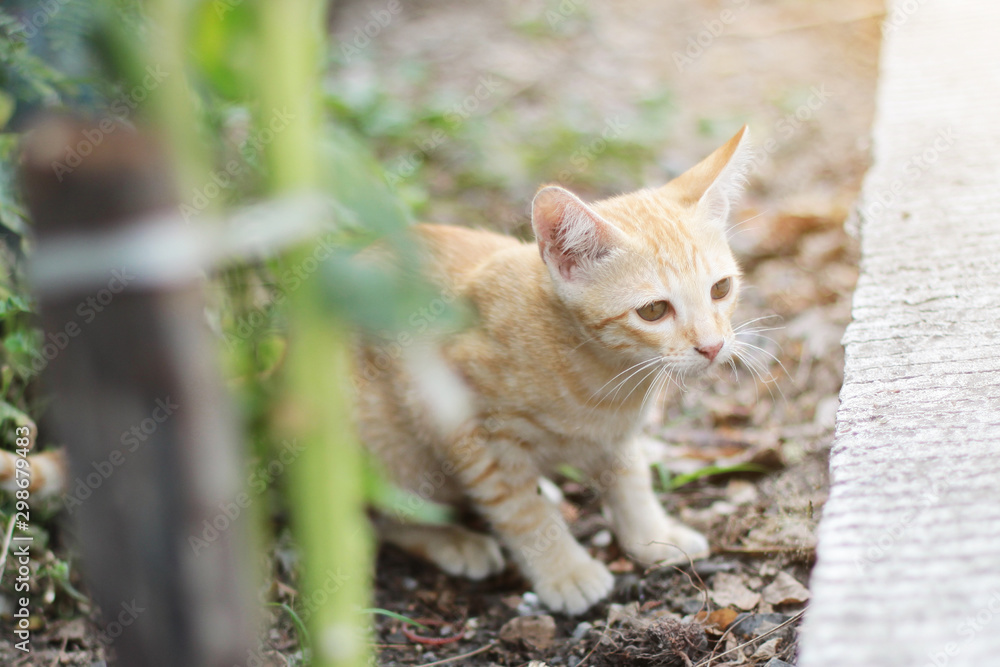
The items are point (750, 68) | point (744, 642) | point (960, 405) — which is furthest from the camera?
point (750, 68)

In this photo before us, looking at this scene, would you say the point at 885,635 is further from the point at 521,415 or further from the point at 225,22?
the point at 521,415

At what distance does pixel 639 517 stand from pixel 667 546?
0.37 ft

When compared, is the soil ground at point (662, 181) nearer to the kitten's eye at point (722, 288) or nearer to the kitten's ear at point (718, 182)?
the kitten's eye at point (722, 288)

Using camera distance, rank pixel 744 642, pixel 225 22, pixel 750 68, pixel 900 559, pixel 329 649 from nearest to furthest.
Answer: pixel 329 649 < pixel 225 22 < pixel 900 559 < pixel 744 642 < pixel 750 68

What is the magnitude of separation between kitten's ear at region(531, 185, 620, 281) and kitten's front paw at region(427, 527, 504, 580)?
0.92 meters

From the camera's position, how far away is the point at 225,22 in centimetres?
78

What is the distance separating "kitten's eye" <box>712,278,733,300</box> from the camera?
83.3 inches

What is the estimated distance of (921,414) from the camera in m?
1.53

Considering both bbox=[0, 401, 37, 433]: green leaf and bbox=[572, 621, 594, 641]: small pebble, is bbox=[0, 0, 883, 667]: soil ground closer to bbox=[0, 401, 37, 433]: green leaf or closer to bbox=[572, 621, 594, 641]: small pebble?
bbox=[572, 621, 594, 641]: small pebble

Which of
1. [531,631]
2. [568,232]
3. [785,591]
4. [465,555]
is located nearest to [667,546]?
[785,591]

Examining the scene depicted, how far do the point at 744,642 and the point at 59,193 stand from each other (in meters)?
1.77

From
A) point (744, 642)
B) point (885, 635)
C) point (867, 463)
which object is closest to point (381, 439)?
point (744, 642)

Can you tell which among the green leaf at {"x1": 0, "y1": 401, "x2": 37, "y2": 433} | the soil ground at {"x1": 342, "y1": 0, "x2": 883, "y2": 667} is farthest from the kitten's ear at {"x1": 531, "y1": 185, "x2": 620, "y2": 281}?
the green leaf at {"x1": 0, "y1": 401, "x2": 37, "y2": 433}

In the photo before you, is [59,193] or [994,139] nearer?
[59,193]
